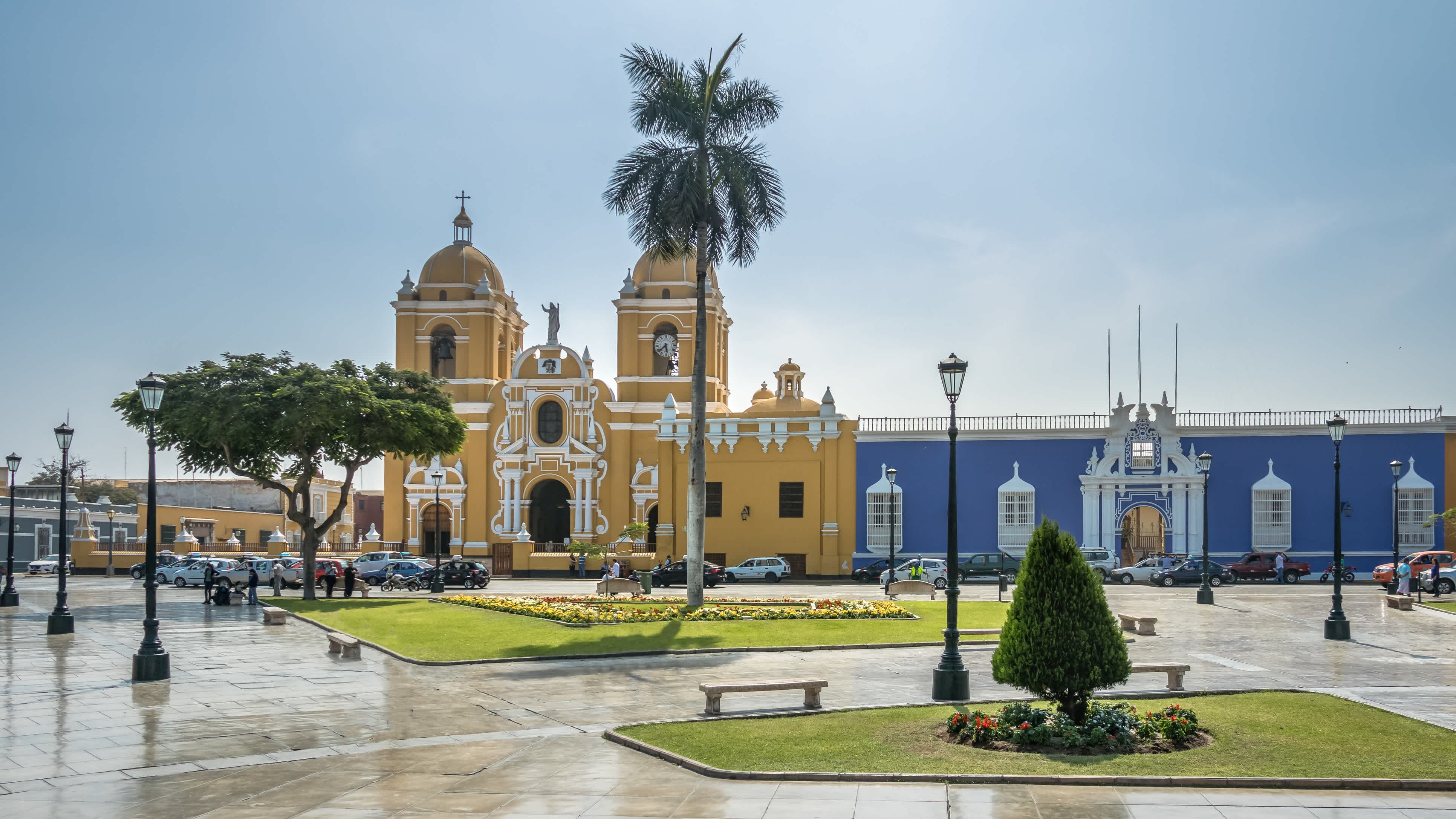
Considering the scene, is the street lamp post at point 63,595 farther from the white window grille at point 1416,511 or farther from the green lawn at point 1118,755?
the white window grille at point 1416,511

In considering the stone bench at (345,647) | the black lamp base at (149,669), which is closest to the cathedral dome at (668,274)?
the stone bench at (345,647)

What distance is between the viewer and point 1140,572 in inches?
1617

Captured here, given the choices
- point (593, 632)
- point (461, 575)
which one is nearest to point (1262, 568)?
point (461, 575)

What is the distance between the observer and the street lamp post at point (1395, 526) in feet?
107

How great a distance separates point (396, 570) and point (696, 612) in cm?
2103

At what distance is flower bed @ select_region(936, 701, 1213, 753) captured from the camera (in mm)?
11156

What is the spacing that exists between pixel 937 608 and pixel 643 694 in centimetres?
1292

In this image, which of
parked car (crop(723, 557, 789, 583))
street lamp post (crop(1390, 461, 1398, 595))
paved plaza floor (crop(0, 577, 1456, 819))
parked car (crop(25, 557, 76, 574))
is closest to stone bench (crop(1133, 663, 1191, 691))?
paved plaza floor (crop(0, 577, 1456, 819))

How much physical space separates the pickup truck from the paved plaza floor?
1714cm

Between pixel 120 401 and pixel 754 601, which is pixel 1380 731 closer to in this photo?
pixel 754 601

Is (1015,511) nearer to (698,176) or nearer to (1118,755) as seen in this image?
(698,176)

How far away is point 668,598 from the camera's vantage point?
3086 centimetres

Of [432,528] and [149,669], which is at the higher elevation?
[149,669]

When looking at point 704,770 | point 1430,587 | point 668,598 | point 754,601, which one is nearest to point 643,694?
point 704,770
